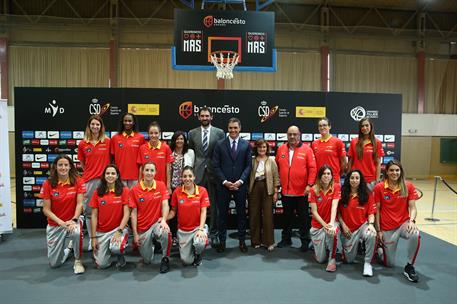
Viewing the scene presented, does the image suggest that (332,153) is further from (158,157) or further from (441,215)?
(441,215)

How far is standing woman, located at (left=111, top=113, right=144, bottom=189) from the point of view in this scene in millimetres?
4781

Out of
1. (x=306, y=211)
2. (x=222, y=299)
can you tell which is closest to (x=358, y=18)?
(x=306, y=211)

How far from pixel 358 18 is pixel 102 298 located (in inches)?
547

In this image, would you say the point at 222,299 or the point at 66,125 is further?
the point at 66,125

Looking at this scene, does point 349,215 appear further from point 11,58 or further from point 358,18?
point 11,58

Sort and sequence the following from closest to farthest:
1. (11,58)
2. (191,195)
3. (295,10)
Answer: (191,195)
(11,58)
(295,10)

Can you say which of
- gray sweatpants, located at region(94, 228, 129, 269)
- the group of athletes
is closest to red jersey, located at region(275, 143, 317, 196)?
the group of athletes

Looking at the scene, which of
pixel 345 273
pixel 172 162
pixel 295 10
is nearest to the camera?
pixel 345 273

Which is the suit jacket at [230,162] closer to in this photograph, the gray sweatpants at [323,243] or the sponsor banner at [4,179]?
the gray sweatpants at [323,243]

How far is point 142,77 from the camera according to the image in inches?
513

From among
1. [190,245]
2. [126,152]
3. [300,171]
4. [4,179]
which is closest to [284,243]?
[300,171]

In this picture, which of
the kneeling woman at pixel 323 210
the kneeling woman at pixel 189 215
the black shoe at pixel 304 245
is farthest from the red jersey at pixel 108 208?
the black shoe at pixel 304 245

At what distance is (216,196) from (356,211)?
1.87m

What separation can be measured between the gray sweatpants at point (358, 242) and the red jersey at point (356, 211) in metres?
0.06
